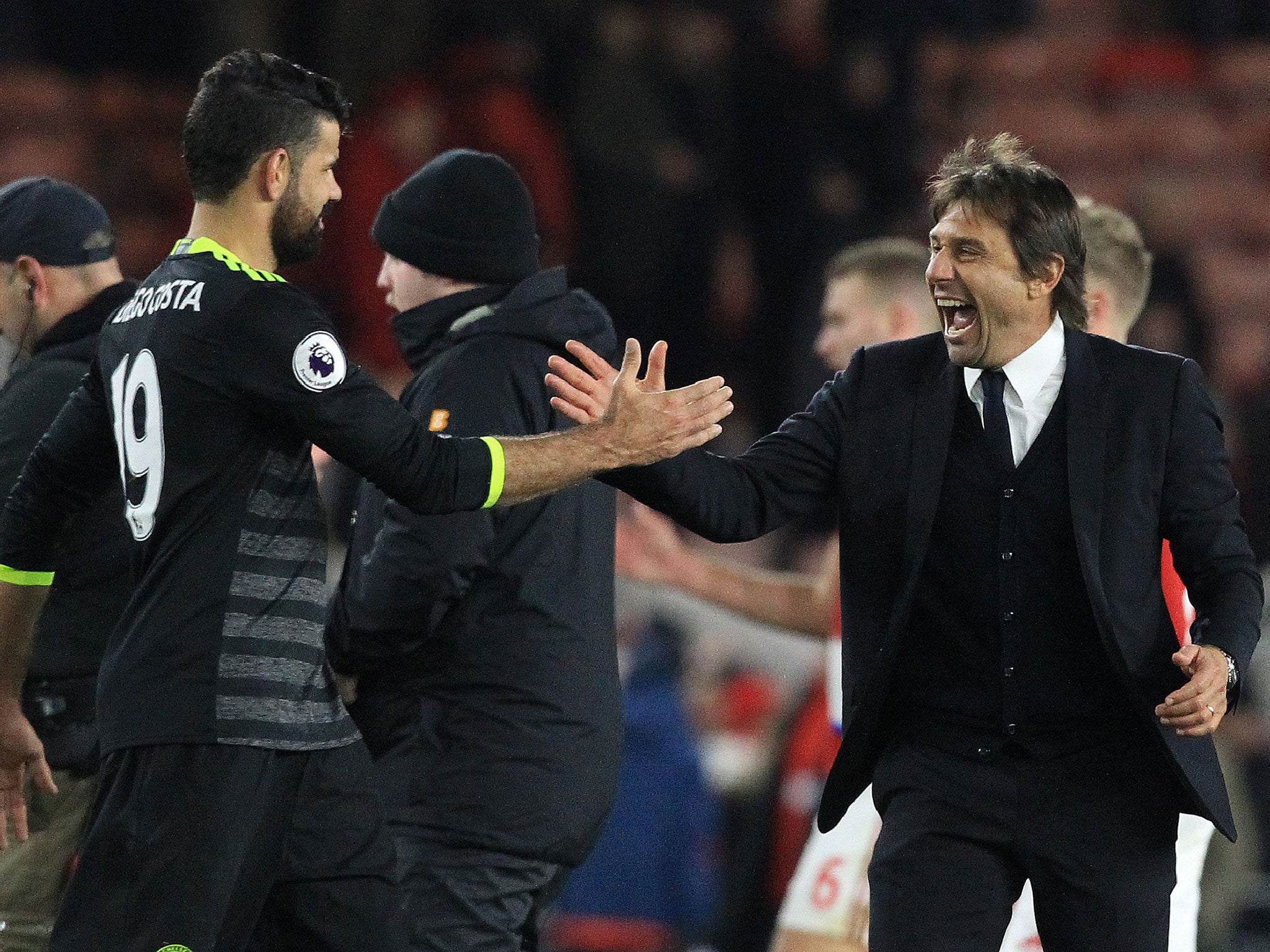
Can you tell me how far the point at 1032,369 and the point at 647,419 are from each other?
2.39 feet

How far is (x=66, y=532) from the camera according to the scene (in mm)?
4121

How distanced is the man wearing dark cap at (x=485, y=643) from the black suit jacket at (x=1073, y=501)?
24.3 inches

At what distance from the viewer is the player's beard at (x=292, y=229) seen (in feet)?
11.1

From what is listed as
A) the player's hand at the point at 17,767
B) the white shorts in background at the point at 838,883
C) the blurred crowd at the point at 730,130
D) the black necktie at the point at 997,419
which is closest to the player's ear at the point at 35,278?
the player's hand at the point at 17,767

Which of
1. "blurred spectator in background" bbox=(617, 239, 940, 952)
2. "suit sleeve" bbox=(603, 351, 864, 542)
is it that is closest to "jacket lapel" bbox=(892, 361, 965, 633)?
"suit sleeve" bbox=(603, 351, 864, 542)

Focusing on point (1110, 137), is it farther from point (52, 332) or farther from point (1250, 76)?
point (52, 332)

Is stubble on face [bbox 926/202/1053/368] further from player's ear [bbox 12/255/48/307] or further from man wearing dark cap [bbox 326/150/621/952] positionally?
player's ear [bbox 12/255/48/307]

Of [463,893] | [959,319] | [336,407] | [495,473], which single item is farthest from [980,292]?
[463,893]

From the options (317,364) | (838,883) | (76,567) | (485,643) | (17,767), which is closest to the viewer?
(317,364)

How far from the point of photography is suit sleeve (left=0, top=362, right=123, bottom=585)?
11.4 ft

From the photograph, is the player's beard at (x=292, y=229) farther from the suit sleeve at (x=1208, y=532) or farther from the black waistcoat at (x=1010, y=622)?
the suit sleeve at (x=1208, y=532)

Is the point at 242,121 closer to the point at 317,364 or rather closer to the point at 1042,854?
the point at 317,364

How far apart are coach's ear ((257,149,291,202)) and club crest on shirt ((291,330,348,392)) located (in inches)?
12.0

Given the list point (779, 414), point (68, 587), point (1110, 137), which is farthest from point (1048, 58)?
point (68, 587)
